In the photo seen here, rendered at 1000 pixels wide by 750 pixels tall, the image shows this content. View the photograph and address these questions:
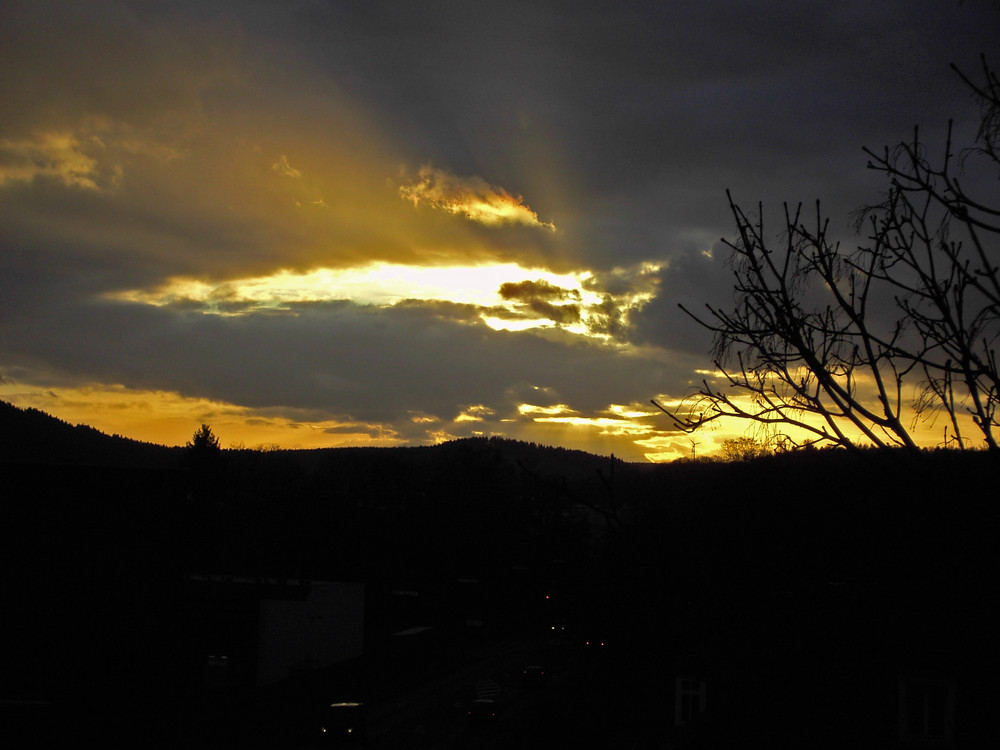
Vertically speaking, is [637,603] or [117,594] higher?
[637,603]

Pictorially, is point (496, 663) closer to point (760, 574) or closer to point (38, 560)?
point (38, 560)

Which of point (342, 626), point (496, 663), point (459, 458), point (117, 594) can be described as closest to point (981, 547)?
point (117, 594)

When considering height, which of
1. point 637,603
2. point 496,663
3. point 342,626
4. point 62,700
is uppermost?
point 637,603

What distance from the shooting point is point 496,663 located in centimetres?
4934

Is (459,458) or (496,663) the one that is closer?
(496,663)

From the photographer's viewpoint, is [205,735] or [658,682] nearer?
[658,682]

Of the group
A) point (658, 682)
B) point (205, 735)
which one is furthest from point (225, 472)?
point (658, 682)

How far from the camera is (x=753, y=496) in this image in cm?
566

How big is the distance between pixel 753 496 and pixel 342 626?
43.8 metres

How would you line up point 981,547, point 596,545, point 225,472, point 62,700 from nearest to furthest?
point 981,547 → point 596,545 → point 62,700 → point 225,472

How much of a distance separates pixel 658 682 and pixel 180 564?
20.2 m

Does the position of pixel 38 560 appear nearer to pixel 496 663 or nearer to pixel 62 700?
pixel 62 700

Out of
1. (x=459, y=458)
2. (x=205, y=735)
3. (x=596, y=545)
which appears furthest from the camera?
(x=459, y=458)

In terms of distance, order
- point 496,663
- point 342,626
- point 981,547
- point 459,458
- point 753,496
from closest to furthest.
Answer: point 981,547 → point 753,496 → point 342,626 → point 496,663 → point 459,458
